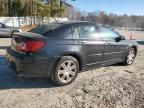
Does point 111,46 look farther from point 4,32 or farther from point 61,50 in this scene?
point 4,32

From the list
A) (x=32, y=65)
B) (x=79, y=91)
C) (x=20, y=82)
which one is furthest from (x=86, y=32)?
(x=20, y=82)

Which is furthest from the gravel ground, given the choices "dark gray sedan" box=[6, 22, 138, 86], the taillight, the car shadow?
the taillight

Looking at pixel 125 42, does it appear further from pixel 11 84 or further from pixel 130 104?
pixel 11 84

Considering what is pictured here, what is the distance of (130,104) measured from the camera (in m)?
4.41

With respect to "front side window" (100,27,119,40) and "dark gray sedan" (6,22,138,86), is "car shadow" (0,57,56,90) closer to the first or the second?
"dark gray sedan" (6,22,138,86)

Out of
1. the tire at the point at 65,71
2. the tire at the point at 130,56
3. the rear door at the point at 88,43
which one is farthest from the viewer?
the tire at the point at 130,56

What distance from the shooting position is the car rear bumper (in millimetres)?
4832

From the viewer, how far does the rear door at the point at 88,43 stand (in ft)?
18.4

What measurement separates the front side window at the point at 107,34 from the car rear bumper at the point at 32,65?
1937 mm

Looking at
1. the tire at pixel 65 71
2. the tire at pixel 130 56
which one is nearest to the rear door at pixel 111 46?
the tire at pixel 130 56

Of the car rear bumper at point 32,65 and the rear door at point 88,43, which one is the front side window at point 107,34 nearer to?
the rear door at point 88,43

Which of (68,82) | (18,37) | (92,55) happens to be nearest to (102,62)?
(92,55)

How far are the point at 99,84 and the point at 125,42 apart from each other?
7.38 feet

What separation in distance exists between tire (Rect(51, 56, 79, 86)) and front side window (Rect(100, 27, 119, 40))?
1.36 m
